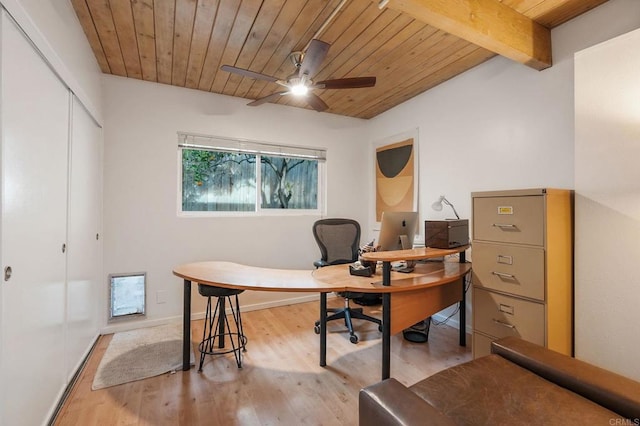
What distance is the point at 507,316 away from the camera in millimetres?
1927

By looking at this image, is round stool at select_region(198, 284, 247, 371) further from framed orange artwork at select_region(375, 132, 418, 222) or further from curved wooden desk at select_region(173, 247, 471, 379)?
framed orange artwork at select_region(375, 132, 418, 222)

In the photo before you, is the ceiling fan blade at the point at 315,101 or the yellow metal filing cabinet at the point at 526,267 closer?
the yellow metal filing cabinet at the point at 526,267

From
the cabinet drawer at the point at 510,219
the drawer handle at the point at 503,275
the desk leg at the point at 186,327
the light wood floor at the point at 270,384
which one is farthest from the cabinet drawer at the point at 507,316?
the desk leg at the point at 186,327

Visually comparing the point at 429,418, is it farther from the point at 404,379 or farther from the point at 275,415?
the point at 404,379

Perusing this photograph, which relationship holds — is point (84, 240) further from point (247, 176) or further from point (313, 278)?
point (313, 278)

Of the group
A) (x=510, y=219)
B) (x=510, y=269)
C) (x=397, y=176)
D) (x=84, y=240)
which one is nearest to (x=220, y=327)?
(x=84, y=240)

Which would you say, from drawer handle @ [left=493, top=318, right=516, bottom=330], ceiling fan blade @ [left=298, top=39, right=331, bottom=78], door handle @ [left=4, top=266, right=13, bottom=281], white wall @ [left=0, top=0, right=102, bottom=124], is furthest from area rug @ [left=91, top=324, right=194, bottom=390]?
ceiling fan blade @ [left=298, top=39, right=331, bottom=78]

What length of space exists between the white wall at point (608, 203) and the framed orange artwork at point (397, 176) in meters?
1.69

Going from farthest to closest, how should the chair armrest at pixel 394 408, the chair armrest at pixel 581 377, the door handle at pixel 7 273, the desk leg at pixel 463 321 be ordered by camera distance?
the desk leg at pixel 463 321 → the door handle at pixel 7 273 → the chair armrest at pixel 581 377 → the chair armrest at pixel 394 408

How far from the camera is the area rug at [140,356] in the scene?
6.81ft

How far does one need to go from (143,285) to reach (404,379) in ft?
8.59

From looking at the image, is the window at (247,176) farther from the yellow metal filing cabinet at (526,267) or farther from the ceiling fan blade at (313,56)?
the yellow metal filing cabinet at (526,267)

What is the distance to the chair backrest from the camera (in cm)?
304

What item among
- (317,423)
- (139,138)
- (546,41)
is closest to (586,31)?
(546,41)
